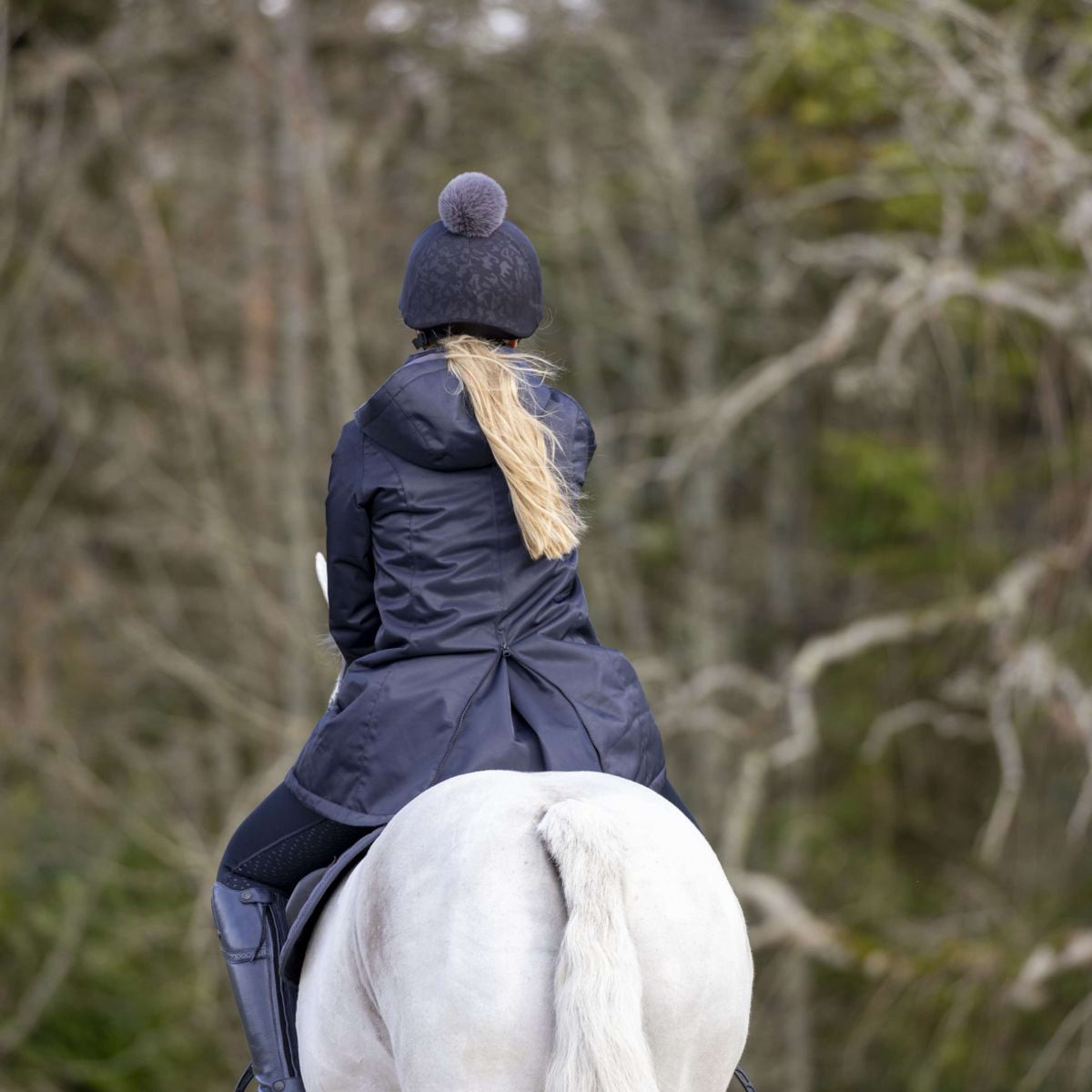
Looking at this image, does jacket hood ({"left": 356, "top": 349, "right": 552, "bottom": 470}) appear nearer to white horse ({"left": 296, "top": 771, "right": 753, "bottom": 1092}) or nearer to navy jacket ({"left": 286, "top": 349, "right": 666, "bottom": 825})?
navy jacket ({"left": 286, "top": 349, "right": 666, "bottom": 825})

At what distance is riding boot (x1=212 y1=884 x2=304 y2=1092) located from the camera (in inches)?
116

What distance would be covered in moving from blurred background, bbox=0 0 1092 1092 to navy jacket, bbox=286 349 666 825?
3963 mm

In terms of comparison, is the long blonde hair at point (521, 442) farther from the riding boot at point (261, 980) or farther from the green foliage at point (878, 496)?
the green foliage at point (878, 496)

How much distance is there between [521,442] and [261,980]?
3.88ft

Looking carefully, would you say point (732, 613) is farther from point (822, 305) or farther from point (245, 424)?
point (245, 424)

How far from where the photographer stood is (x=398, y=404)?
2652 millimetres

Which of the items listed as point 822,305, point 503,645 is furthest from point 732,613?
point 503,645

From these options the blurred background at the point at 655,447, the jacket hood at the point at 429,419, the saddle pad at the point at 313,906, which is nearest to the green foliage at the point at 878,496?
the blurred background at the point at 655,447

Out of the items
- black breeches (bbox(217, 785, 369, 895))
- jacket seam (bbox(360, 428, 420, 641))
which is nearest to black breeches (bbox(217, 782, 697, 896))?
black breeches (bbox(217, 785, 369, 895))

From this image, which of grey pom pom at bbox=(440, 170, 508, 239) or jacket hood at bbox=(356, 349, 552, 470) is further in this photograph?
grey pom pom at bbox=(440, 170, 508, 239)

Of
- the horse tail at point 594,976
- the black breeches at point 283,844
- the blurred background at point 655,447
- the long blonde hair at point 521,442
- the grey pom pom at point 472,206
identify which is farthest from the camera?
the blurred background at point 655,447

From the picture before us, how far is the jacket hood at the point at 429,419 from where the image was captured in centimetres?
264

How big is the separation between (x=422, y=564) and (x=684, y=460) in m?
4.46

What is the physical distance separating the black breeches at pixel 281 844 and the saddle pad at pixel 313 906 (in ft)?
0.34
